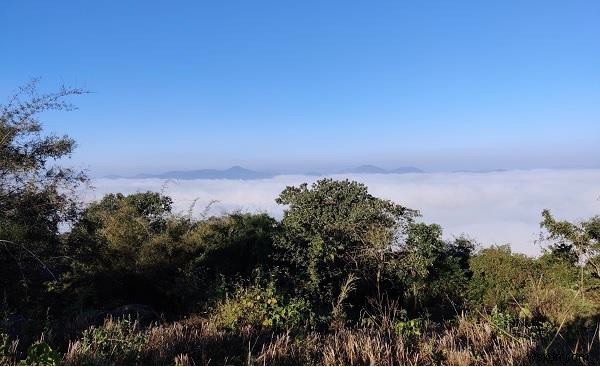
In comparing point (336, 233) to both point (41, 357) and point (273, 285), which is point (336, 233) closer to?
point (273, 285)

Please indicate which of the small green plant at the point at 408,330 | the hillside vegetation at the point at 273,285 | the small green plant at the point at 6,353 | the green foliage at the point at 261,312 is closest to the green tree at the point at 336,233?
the hillside vegetation at the point at 273,285

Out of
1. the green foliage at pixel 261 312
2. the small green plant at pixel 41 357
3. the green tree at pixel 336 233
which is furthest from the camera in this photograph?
the green tree at pixel 336 233

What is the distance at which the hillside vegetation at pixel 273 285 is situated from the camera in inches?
210

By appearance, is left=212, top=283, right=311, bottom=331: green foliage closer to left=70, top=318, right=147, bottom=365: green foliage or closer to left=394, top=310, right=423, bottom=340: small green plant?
left=394, top=310, right=423, bottom=340: small green plant

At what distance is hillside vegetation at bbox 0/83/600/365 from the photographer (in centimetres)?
532

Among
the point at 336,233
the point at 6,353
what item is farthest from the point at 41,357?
the point at 336,233

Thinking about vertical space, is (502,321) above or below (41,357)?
below

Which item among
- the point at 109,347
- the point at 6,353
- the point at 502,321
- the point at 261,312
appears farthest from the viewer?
the point at 261,312

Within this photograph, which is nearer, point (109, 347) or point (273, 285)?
point (109, 347)

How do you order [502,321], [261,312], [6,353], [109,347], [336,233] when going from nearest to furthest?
[6,353], [109,347], [502,321], [261,312], [336,233]

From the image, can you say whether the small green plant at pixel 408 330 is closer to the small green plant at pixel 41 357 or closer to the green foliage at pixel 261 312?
the green foliage at pixel 261 312

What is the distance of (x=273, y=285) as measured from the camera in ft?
30.3

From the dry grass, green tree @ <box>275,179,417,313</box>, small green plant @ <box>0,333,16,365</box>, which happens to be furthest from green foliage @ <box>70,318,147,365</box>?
green tree @ <box>275,179,417,313</box>

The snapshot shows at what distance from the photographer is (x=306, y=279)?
39.0ft
